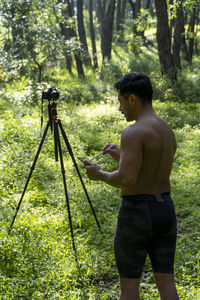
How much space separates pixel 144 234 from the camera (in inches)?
101

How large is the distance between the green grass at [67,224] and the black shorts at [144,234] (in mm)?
1028

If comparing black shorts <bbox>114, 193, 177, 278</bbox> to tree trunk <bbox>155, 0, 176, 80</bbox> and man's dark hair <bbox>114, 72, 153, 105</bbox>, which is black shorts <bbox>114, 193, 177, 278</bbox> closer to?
man's dark hair <bbox>114, 72, 153, 105</bbox>

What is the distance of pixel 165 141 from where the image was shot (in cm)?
258

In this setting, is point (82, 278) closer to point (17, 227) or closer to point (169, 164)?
point (17, 227)

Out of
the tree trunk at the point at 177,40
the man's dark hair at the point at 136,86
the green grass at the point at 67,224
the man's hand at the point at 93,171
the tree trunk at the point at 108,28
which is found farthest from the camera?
the tree trunk at the point at 108,28

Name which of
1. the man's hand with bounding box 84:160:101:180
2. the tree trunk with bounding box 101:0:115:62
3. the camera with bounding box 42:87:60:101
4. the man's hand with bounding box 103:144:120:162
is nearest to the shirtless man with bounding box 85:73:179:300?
the man's hand with bounding box 84:160:101:180

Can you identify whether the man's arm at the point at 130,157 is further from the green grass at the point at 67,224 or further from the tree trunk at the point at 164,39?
the tree trunk at the point at 164,39

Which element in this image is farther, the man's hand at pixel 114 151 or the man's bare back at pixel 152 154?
the man's hand at pixel 114 151

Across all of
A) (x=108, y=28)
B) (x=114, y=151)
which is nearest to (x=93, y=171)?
(x=114, y=151)

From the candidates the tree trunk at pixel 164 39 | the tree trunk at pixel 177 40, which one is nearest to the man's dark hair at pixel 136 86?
the tree trunk at pixel 164 39

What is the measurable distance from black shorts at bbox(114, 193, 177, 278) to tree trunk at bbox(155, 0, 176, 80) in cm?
1002

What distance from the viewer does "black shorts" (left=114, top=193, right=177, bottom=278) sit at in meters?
2.53

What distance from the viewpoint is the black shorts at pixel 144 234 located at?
253 centimetres

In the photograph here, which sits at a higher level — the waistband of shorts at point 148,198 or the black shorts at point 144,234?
the waistband of shorts at point 148,198
